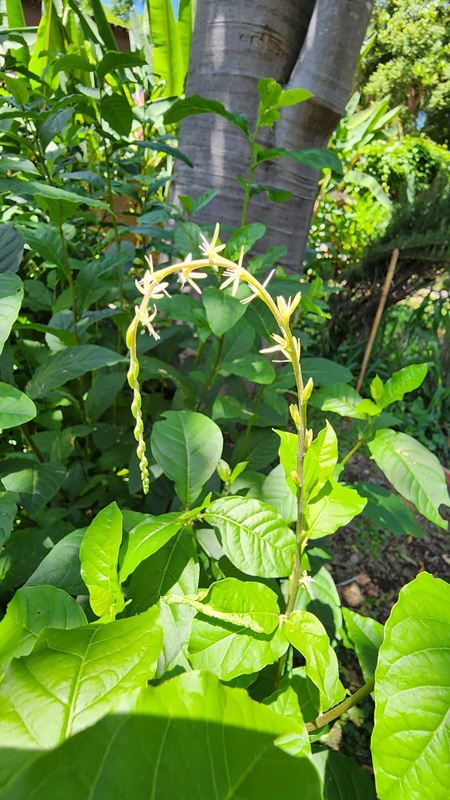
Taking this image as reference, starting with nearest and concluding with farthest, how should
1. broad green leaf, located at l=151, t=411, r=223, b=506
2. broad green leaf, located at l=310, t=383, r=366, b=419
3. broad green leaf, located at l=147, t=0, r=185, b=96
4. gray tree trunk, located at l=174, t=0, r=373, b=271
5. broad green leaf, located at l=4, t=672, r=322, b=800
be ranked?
1. broad green leaf, located at l=4, t=672, r=322, b=800
2. broad green leaf, located at l=151, t=411, r=223, b=506
3. broad green leaf, located at l=310, t=383, r=366, b=419
4. gray tree trunk, located at l=174, t=0, r=373, b=271
5. broad green leaf, located at l=147, t=0, r=185, b=96

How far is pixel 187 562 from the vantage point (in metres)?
0.70

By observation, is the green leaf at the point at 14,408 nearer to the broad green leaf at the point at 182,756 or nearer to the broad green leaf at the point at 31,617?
the broad green leaf at the point at 31,617

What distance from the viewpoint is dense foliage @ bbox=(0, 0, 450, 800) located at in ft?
0.88

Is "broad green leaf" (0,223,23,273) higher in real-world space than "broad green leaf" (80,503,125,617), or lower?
higher

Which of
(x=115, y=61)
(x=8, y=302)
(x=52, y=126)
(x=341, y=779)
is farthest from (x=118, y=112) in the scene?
(x=341, y=779)

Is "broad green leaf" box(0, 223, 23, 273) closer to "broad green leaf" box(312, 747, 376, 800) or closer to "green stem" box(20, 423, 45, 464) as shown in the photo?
"green stem" box(20, 423, 45, 464)

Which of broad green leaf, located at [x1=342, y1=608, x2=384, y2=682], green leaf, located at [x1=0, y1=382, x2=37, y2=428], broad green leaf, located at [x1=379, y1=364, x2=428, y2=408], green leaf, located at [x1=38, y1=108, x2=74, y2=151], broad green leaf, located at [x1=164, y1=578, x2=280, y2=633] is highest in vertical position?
green leaf, located at [x1=38, y1=108, x2=74, y2=151]

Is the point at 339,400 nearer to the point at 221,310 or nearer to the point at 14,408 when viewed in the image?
the point at 221,310

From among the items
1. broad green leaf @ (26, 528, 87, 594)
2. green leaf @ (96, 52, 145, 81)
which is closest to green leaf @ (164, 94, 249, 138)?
green leaf @ (96, 52, 145, 81)

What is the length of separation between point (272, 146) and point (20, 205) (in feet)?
3.11

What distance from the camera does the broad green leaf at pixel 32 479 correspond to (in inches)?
35.8

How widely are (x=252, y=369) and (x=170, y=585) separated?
1.60 ft

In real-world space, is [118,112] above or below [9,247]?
A: above

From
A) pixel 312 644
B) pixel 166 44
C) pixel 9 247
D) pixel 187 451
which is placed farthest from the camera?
pixel 166 44
